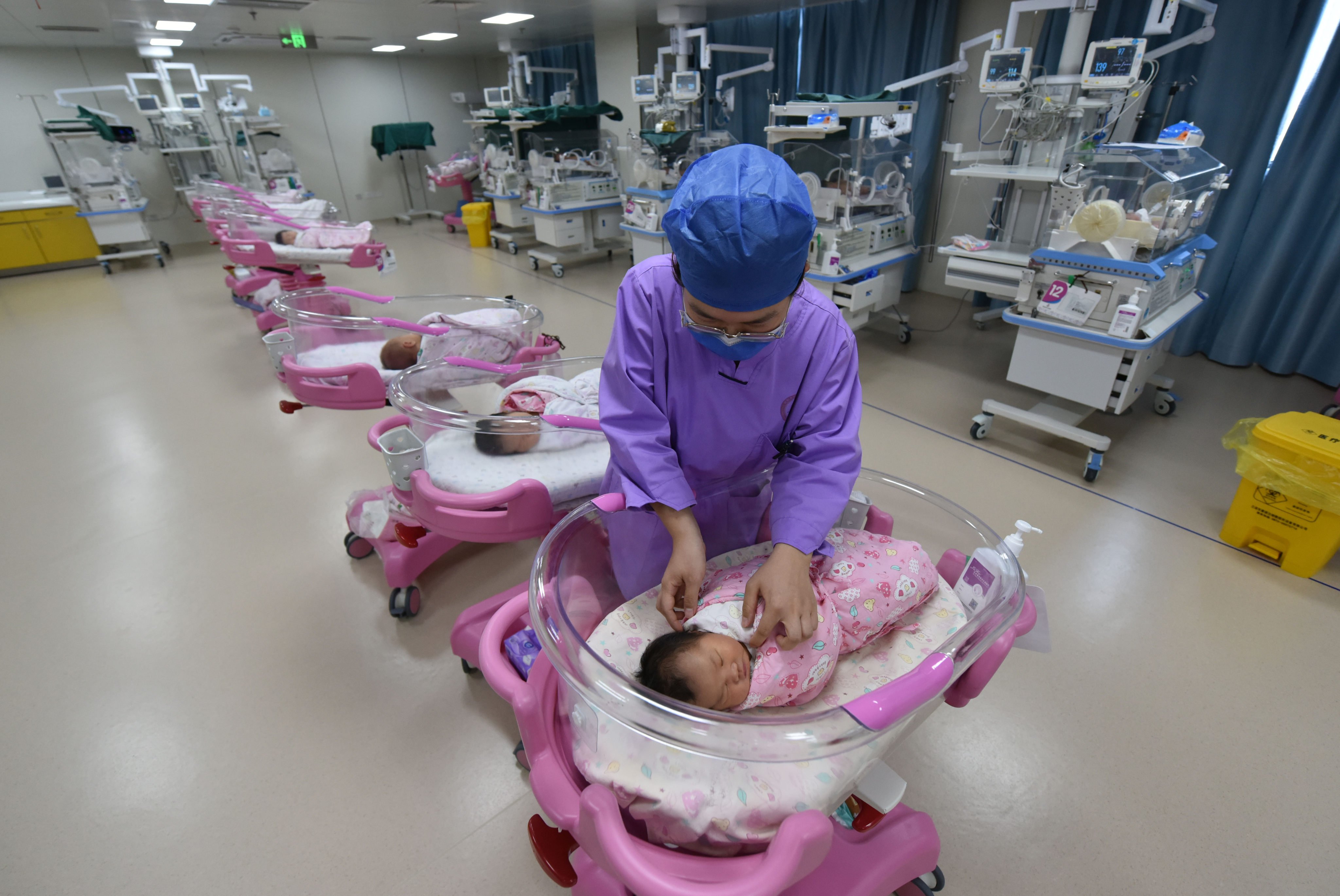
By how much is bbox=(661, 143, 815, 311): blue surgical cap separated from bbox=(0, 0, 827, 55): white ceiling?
4.82 m

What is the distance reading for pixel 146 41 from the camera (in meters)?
6.34

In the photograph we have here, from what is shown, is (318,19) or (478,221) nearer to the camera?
(318,19)

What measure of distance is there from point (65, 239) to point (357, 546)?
6.84 meters

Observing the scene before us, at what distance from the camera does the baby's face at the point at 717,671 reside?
3.29ft

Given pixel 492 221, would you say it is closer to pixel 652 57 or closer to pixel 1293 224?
pixel 652 57

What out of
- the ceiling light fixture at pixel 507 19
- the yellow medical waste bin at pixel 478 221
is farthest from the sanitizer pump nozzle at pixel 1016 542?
the yellow medical waste bin at pixel 478 221

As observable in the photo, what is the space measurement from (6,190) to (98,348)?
15.0ft

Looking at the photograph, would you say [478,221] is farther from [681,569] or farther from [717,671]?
[717,671]

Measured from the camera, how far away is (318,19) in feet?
17.9

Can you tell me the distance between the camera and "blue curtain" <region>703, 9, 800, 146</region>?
5.43 meters

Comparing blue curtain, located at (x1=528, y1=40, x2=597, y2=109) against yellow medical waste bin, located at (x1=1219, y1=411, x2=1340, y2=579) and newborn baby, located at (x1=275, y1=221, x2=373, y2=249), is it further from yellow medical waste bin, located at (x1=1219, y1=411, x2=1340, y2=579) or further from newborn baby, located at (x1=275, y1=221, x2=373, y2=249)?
yellow medical waste bin, located at (x1=1219, y1=411, x2=1340, y2=579)

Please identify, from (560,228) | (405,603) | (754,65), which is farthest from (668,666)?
(754,65)

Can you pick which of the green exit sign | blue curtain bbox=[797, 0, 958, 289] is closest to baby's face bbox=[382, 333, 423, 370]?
blue curtain bbox=[797, 0, 958, 289]

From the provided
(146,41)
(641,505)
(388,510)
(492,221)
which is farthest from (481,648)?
(146,41)
